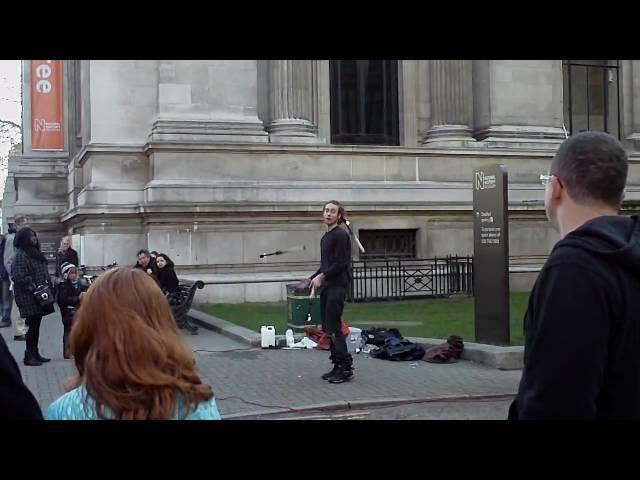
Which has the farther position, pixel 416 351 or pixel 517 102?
pixel 517 102

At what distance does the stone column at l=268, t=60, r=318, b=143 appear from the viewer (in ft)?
59.5

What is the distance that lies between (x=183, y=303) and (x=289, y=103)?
7.98 m

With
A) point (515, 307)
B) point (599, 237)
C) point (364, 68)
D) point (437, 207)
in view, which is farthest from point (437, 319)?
point (599, 237)

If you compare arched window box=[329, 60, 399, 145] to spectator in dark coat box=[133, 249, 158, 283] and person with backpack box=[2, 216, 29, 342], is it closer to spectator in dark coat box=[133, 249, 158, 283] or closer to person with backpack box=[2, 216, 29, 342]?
spectator in dark coat box=[133, 249, 158, 283]

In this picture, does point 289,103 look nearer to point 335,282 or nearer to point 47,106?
point 47,106

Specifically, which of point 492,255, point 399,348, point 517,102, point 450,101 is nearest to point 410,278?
point 450,101

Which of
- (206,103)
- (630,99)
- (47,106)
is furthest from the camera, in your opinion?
(47,106)

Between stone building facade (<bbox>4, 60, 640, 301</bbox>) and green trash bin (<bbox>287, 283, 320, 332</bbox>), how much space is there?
195 inches

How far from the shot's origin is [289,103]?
60.5 feet

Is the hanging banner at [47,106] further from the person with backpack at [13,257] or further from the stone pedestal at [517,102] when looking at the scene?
the stone pedestal at [517,102]

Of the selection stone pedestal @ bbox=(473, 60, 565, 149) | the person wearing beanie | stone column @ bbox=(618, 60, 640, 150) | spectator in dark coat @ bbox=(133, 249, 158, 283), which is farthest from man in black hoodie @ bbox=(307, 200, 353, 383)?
stone column @ bbox=(618, 60, 640, 150)

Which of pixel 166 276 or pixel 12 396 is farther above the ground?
pixel 12 396

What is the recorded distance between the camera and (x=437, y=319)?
1338cm
